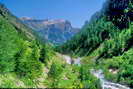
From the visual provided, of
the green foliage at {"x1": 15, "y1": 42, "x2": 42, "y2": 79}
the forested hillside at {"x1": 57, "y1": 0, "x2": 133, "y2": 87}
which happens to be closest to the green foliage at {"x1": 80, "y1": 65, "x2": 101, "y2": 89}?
the green foliage at {"x1": 15, "y1": 42, "x2": 42, "y2": 79}

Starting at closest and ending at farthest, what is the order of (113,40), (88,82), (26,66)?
Result: (26,66), (88,82), (113,40)

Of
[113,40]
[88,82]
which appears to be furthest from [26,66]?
[113,40]

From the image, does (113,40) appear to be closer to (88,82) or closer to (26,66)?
(88,82)

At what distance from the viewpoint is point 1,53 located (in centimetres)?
3944

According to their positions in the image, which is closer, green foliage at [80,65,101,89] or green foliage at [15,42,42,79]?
green foliage at [15,42,42,79]

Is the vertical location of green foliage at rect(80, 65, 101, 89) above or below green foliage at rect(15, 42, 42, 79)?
below

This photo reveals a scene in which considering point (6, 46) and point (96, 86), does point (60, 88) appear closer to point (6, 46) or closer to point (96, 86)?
point (96, 86)

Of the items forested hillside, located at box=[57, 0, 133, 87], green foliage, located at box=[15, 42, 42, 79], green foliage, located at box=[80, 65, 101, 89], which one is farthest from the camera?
forested hillside, located at box=[57, 0, 133, 87]

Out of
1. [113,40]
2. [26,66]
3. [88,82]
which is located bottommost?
[88,82]

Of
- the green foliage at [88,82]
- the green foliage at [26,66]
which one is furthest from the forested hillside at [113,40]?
the green foliage at [26,66]

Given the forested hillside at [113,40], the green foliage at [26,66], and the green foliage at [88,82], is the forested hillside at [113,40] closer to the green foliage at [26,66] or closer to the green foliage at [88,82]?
the green foliage at [88,82]

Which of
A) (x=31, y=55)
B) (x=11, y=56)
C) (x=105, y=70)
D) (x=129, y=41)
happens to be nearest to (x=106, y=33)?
(x=129, y=41)

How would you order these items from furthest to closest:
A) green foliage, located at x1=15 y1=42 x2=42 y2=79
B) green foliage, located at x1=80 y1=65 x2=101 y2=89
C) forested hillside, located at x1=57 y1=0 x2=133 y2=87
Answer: forested hillside, located at x1=57 y1=0 x2=133 y2=87
green foliage, located at x1=80 y1=65 x2=101 y2=89
green foliage, located at x1=15 y1=42 x2=42 y2=79

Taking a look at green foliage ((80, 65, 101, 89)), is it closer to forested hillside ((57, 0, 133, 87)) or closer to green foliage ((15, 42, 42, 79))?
green foliage ((15, 42, 42, 79))
